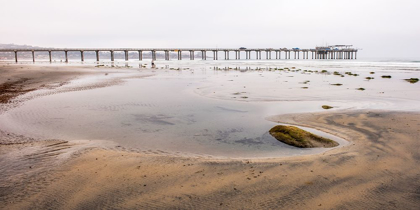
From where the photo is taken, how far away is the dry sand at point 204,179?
147 inches

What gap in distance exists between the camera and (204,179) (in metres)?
4.43

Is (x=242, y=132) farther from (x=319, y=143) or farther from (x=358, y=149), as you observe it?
(x=358, y=149)

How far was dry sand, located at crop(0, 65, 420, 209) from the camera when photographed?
3.72 metres

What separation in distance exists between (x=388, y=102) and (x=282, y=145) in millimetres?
8941

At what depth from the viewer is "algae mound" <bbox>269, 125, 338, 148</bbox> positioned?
646cm

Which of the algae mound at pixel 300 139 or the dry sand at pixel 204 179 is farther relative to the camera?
the algae mound at pixel 300 139

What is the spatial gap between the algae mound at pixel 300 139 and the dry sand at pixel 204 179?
19.5 inches

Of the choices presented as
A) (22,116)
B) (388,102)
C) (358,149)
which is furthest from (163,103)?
(388,102)

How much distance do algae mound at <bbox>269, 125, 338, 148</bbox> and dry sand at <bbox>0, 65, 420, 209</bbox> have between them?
0.50 meters

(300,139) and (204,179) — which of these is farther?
(300,139)

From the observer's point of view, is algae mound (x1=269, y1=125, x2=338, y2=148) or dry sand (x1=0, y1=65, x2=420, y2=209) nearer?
dry sand (x1=0, y1=65, x2=420, y2=209)

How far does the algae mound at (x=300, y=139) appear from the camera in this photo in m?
6.46

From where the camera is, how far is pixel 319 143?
21.4ft

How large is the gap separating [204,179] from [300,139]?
3.20m
